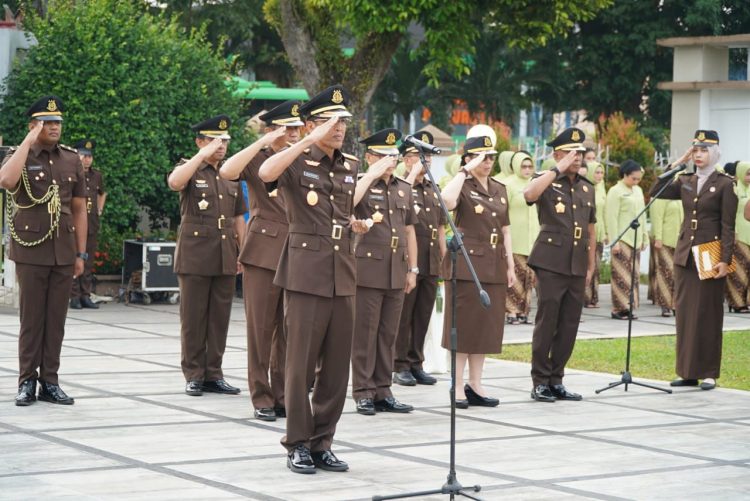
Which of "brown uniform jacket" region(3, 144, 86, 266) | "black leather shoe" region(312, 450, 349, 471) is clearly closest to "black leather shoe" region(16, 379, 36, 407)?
"brown uniform jacket" region(3, 144, 86, 266)

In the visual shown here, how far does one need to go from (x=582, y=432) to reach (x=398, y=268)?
190 centimetres

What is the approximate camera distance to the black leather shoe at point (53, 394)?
33.2ft

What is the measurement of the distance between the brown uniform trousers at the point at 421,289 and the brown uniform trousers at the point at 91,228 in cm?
661

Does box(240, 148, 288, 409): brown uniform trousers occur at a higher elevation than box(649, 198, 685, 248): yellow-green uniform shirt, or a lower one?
lower

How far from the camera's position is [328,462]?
805 centimetres

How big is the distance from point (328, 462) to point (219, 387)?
3.06 meters

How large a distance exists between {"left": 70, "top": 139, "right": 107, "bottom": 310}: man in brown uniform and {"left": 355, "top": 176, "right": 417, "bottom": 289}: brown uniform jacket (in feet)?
25.0

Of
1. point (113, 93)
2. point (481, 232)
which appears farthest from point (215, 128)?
point (113, 93)

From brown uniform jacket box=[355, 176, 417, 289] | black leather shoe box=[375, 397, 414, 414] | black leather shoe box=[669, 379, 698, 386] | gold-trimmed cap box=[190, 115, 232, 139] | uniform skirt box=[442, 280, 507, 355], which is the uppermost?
gold-trimmed cap box=[190, 115, 232, 139]

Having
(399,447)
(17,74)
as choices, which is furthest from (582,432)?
(17,74)

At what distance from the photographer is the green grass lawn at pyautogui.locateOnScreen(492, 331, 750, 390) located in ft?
42.9

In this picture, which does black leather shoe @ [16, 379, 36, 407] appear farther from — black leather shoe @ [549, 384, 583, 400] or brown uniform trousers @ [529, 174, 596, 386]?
black leather shoe @ [549, 384, 583, 400]

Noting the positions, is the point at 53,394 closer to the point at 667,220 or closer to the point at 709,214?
the point at 709,214

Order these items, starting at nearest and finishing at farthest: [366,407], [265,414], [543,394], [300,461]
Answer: [300,461]
[265,414]
[366,407]
[543,394]
